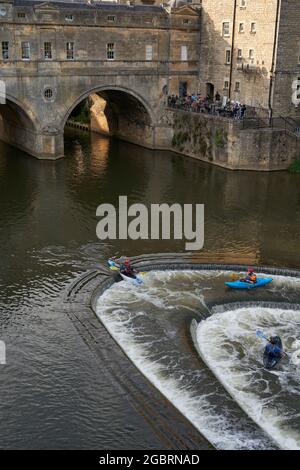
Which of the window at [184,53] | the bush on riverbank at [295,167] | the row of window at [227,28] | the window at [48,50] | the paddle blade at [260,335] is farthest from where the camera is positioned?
the window at [184,53]

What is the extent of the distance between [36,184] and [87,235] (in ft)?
32.1

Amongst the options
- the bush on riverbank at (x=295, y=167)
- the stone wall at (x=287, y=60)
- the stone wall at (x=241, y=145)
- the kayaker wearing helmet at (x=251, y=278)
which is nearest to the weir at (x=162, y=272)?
the kayaker wearing helmet at (x=251, y=278)

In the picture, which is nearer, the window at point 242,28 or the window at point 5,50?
Result: the window at point 5,50

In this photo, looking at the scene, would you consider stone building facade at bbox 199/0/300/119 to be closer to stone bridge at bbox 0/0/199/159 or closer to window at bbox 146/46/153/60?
stone bridge at bbox 0/0/199/159

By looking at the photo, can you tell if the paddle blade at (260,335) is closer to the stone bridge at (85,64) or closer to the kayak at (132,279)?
the kayak at (132,279)

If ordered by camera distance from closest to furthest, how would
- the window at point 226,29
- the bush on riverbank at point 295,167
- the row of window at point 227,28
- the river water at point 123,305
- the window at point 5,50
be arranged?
the river water at point 123,305
the window at point 5,50
the bush on riverbank at point 295,167
the row of window at point 227,28
the window at point 226,29

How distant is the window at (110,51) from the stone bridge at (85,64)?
7 centimetres

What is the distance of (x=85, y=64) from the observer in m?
42.6

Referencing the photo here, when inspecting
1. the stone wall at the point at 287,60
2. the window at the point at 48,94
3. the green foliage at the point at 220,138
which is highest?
the stone wall at the point at 287,60

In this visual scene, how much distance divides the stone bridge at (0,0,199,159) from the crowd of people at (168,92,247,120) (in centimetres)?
108

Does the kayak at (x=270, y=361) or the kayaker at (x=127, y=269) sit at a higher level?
the kayaker at (x=127, y=269)

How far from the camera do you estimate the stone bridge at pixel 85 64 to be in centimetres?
3953

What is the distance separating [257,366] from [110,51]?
31.7 metres

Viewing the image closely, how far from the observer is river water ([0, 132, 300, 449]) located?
15812mm
